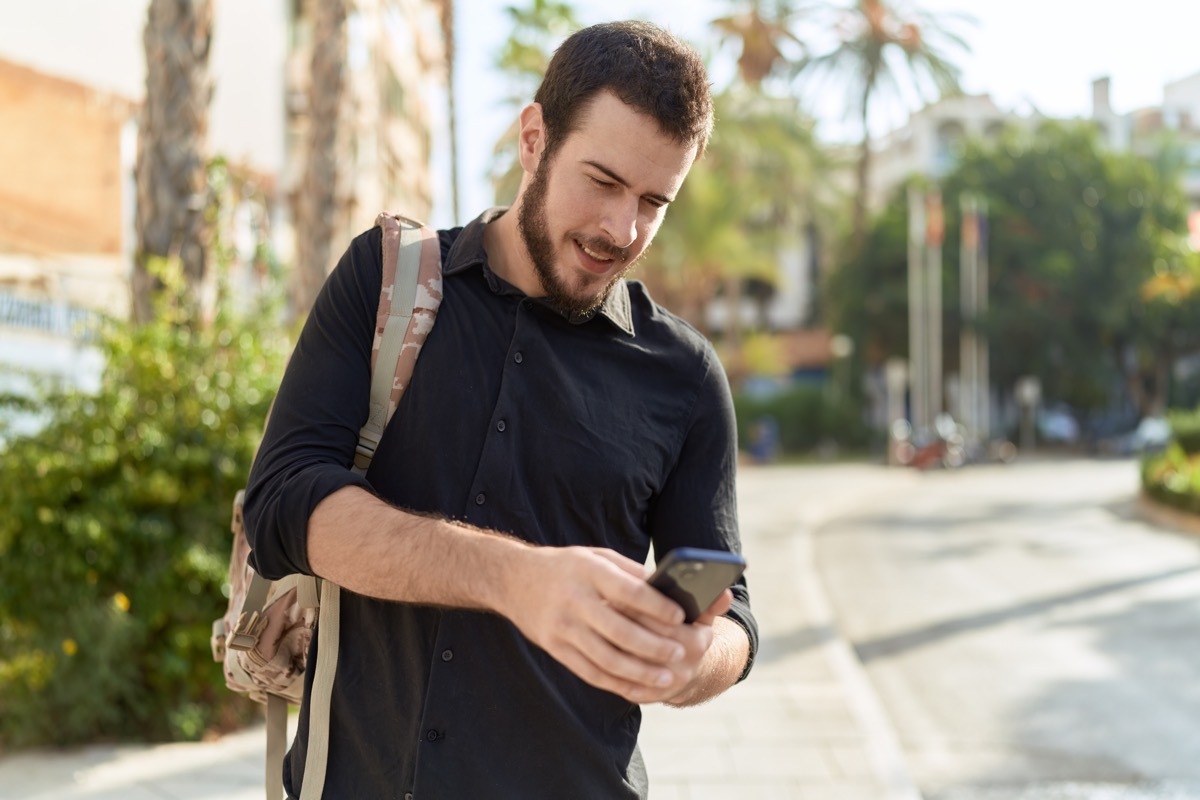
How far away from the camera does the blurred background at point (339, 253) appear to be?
6332 millimetres

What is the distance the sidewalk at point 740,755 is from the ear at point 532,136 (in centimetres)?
400

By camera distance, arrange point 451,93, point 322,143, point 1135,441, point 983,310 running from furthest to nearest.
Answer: point 983,310 → point 1135,441 → point 451,93 → point 322,143

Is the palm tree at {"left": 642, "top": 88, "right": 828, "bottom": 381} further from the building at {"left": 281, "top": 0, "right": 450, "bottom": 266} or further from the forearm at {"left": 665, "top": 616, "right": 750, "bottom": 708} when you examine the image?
the forearm at {"left": 665, "top": 616, "right": 750, "bottom": 708}

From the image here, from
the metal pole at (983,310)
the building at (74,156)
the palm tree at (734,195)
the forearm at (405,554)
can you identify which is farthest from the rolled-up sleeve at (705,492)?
the metal pole at (983,310)

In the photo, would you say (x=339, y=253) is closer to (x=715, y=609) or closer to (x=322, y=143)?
(x=322, y=143)

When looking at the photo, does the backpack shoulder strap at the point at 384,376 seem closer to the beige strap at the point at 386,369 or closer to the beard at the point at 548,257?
the beige strap at the point at 386,369

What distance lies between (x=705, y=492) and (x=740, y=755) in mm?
4623

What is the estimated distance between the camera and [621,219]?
1.99 metres

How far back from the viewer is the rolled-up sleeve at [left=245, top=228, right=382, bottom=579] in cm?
181

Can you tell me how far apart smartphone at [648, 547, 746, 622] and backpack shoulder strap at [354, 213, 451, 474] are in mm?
664

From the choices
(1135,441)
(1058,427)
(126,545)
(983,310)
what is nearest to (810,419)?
(983,310)

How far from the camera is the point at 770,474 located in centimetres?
3628

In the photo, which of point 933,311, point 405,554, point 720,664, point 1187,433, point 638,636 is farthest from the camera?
point 933,311

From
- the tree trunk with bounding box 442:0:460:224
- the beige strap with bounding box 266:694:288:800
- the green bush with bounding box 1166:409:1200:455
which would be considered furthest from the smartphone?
the green bush with bounding box 1166:409:1200:455
